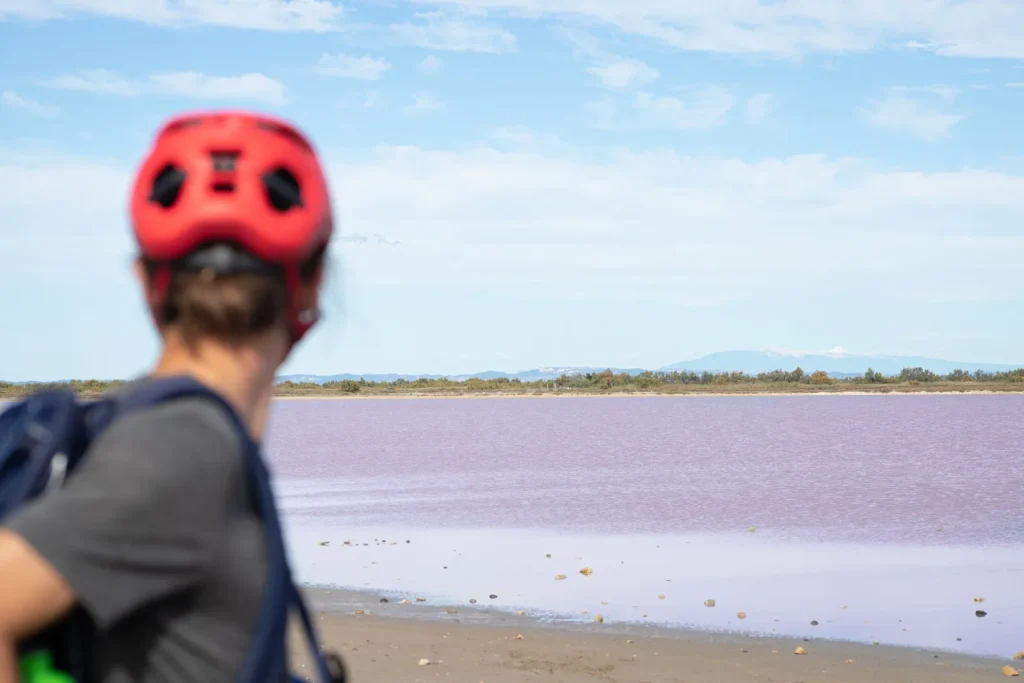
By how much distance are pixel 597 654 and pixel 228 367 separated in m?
10.3

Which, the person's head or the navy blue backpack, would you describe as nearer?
the navy blue backpack

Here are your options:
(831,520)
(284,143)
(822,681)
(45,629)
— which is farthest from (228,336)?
(831,520)

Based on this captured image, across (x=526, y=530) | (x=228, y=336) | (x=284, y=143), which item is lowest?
(x=526, y=530)

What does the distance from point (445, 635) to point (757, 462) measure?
27.5 m

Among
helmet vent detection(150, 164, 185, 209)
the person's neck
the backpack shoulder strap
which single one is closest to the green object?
the backpack shoulder strap

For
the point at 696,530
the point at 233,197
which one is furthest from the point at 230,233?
the point at 696,530

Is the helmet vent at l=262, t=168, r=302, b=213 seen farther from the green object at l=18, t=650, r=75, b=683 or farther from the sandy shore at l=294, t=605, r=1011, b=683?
the sandy shore at l=294, t=605, r=1011, b=683

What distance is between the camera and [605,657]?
11.4 meters

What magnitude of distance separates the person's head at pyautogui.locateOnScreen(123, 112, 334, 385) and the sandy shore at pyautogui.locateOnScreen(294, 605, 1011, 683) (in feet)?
29.5

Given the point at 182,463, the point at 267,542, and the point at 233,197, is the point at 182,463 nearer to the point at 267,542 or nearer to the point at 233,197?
the point at 267,542

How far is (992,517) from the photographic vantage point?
78.5 feet

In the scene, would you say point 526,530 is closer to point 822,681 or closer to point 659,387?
point 822,681

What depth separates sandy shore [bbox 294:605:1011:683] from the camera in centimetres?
1066

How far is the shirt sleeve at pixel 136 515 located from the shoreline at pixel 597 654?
917 centimetres
